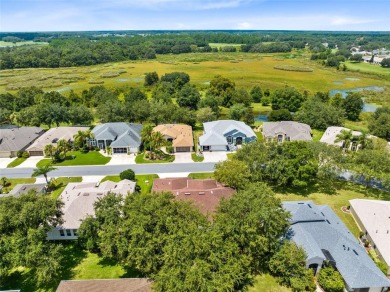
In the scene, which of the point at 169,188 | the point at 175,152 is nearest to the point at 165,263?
the point at 169,188

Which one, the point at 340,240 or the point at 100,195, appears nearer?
the point at 340,240

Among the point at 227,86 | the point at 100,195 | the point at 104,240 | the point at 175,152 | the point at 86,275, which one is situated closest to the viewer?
the point at 104,240

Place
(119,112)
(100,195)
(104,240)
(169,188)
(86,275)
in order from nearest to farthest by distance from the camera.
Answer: (104,240) < (86,275) < (100,195) < (169,188) < (119,112)

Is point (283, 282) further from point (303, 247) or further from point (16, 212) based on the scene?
point (16, 212)

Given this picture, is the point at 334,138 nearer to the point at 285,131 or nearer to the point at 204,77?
the point at 285,131

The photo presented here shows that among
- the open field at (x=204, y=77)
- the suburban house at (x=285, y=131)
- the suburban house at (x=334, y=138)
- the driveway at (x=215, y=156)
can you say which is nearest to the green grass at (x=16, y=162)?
the driveway at (x=215, y=156)

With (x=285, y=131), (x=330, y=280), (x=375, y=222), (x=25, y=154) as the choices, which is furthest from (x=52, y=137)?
(x=375, y=222)
